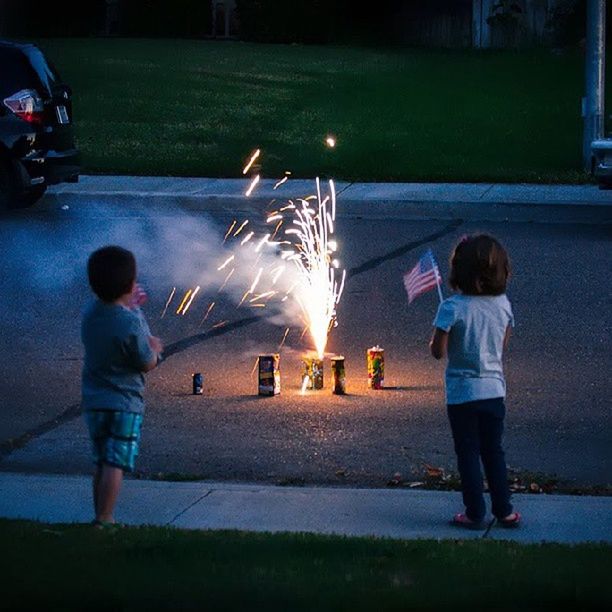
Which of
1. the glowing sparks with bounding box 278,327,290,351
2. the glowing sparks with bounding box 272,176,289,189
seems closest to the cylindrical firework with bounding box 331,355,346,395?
the glowing sparks with bounding box 278,327,290,351

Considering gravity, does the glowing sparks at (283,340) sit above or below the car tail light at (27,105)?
below

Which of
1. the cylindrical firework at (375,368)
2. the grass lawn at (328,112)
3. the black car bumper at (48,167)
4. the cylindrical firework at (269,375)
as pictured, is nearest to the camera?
the cylindrical firework at (269,375)

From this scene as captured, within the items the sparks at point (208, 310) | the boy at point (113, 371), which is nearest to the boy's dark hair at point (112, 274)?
the boy at point (113, 371)

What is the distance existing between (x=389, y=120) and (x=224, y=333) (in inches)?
576

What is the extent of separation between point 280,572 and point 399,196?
1343 centimetres

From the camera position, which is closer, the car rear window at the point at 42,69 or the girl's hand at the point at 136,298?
the girl's hand at the point at 136,298

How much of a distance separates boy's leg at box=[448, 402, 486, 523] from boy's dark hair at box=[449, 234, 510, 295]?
522 millimetres

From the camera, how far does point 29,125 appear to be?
685 inches

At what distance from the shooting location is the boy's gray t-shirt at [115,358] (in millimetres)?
6820

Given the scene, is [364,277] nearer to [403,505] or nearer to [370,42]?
[403,505]

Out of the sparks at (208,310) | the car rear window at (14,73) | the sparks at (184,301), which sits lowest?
the sparks at (208,310)

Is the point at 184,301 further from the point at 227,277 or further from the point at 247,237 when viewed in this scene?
the point at 247,237

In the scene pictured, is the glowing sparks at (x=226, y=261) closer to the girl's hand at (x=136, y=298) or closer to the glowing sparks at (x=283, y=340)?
the glowing sparks at (x=283, y=340)

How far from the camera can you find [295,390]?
33.1ft
